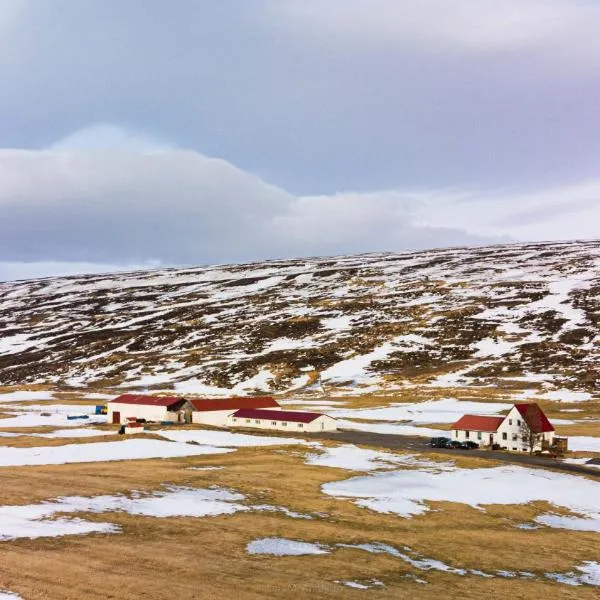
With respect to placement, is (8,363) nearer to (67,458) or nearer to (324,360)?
(324,360)

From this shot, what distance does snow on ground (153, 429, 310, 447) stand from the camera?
6238 cm

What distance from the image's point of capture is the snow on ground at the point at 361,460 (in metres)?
50.3

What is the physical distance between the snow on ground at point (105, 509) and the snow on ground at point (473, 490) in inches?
322

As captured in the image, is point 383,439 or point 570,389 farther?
point 570,389

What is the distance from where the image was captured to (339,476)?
45500 millimetres

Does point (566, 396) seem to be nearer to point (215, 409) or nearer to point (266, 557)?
point (215, 409)

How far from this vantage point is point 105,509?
31.4 m

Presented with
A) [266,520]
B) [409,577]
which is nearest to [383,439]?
[266,520]

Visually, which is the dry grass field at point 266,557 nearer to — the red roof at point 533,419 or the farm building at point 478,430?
the red roof at point 533,419

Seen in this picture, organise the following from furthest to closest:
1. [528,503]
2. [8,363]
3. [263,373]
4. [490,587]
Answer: [8,363] → [263,373] → [528,503] → [490,587]

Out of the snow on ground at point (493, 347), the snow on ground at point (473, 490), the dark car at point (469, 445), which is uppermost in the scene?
the snow on ground at point (493, 347)

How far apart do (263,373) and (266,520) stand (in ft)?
297

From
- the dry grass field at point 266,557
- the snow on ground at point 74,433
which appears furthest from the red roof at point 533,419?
the snow on ground at point 74,433

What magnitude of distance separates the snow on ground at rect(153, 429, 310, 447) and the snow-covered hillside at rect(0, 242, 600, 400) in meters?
42.0
